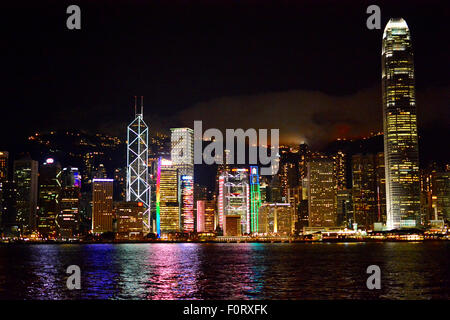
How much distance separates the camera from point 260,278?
53625mm
